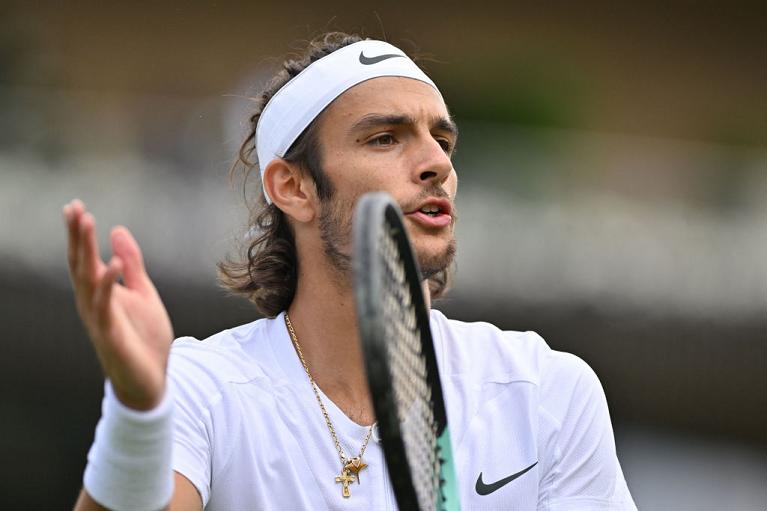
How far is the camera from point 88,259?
7.07ft

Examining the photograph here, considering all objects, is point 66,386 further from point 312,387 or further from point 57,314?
point 312,387

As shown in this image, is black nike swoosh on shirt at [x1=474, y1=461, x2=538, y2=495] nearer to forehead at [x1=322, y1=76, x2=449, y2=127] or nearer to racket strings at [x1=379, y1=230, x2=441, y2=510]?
racket strings at [x1=379, y1=230, x2=441, y2=510]

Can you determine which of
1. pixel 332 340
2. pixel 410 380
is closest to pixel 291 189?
pixel 332 340

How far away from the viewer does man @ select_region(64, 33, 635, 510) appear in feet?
9.91

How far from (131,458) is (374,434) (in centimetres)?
93

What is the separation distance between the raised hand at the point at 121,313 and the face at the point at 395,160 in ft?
3.26

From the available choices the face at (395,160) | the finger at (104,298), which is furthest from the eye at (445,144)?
the finger at (104,298)

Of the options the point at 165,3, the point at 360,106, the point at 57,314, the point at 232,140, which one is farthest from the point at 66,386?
the point at 360,106

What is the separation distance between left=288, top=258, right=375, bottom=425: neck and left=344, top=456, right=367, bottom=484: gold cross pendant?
134 mm

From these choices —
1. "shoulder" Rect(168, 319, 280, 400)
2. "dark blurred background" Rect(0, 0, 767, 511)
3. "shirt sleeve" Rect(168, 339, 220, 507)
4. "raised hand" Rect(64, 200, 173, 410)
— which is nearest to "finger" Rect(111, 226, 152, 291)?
"raised hand" Rect(64, 200, 173, 410)

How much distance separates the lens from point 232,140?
7113 mm

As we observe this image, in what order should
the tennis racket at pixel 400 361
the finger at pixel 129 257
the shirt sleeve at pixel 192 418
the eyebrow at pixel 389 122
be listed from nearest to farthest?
the tennis racket at pixel 400 361 < the finger at pixel 129 257 < the shirt sleeve at pixel 192 418 < the eyebrow at pixel 389 122

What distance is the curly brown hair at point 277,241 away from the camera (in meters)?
3.56

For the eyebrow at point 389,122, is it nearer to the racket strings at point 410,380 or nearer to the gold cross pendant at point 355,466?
the gold cross pendant at point 355,466
